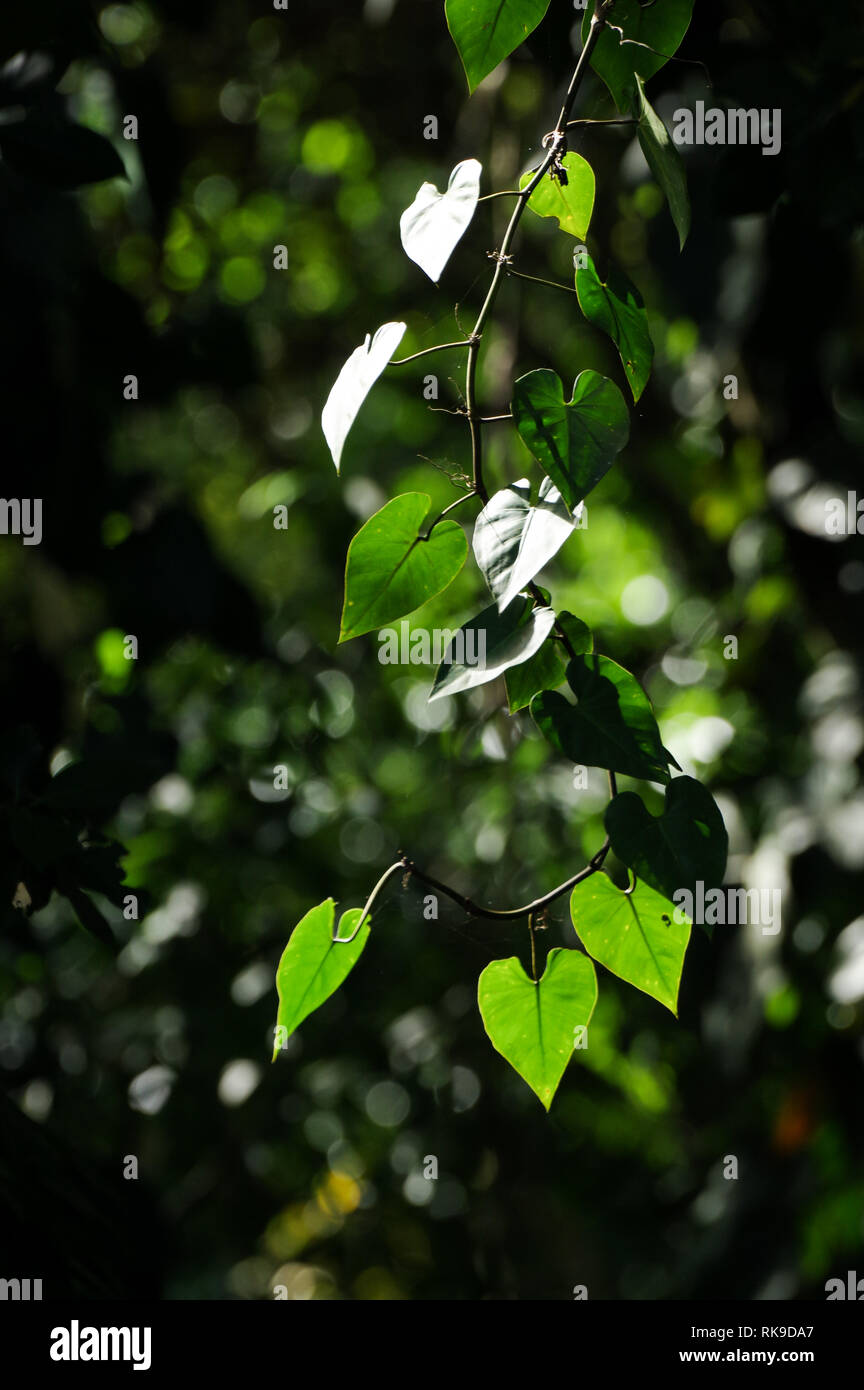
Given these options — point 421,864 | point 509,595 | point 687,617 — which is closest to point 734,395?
point 687,617

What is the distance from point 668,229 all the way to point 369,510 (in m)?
0.51

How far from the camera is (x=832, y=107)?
2.66ft

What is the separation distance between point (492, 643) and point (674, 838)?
0.10m

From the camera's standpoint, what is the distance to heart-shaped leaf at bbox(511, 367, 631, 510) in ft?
1.29

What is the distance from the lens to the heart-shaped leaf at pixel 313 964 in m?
0.45

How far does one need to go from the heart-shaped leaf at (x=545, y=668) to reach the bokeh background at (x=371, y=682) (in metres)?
0.36

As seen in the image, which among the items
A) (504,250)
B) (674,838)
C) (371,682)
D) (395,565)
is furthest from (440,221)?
(371,682)

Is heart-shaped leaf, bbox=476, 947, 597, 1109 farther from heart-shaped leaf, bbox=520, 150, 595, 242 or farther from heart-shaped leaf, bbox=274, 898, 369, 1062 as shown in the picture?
heart-shaped leaf, bbox=520, 150, 595, 242

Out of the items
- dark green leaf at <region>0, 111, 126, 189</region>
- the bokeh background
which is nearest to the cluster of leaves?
the bokeh background

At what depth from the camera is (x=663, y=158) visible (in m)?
0.42

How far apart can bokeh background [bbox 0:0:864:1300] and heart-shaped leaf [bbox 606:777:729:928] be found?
17.2 inches

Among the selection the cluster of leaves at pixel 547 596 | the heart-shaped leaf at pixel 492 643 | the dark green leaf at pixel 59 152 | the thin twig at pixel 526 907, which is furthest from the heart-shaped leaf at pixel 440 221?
the dark green leaf at pixel 59 152

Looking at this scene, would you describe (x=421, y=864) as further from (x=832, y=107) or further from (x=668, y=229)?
(x=832, y=107)

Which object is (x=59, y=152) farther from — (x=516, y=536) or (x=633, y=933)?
(x=633, y=933)
